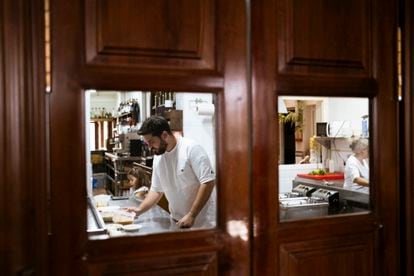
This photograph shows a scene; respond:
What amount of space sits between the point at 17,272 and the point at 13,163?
0.88ft

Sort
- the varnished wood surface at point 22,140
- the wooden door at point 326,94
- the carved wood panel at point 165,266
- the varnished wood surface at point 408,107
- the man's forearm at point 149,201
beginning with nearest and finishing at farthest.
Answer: the varnished wood surface at point 22,140 < the carved wood panel at point 165,266 < the wooden door at point 326,94 < the varnished wood surface at point 408,107 < the man's forearm at point 149,201

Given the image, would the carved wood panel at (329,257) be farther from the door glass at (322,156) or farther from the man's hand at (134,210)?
the man's hand at (134,210)

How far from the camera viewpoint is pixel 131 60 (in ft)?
3.44

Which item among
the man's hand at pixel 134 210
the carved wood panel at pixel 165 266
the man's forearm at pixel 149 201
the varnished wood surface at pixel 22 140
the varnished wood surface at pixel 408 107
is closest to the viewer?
the varnished wood surface at pixel 22 140

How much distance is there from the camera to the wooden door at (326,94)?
3.85 ft

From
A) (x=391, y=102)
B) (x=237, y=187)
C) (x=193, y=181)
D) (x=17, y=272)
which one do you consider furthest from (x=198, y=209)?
(x=391, y=102)

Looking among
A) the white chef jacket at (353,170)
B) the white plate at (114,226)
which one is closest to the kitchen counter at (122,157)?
the white plate at (114,226)

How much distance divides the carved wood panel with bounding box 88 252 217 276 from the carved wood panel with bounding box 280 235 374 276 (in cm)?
26

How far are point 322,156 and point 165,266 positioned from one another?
1085 millimetres

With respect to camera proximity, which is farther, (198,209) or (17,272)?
(198,209)

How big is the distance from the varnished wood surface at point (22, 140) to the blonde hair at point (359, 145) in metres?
1.10

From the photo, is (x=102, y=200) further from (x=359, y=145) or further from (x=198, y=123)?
(x=359, y=145)

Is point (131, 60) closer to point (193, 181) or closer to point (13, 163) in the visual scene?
point (13, 163)

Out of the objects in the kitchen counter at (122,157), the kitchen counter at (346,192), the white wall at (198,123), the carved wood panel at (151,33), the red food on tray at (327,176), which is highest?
the carved wood panel at (151,33)
